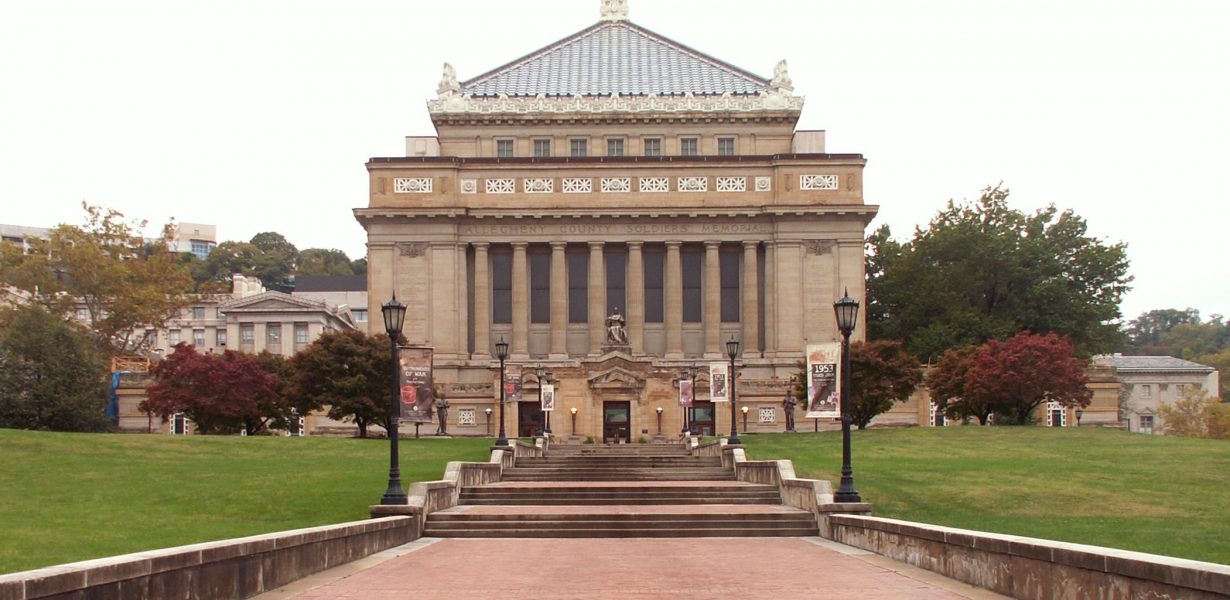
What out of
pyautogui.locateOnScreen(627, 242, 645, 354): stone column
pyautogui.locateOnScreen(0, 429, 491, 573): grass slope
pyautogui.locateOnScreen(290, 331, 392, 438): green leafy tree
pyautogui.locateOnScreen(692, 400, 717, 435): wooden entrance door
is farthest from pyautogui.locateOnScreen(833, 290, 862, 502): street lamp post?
pyautogui.locateOnScreen(627, 242, 645, 354): stone column

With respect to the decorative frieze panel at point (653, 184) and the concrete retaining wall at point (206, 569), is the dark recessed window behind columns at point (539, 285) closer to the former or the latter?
the decorative frieze panel at point (653, 184)

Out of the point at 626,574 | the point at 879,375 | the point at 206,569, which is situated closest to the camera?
the point at 206,569

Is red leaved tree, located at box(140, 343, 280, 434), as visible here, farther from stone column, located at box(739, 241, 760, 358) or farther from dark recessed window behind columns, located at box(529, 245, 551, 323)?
stone column, located at box(739, 241, 760, 358)

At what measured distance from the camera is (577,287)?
299ft

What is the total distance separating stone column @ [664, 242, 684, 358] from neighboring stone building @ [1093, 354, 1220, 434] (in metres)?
57.7

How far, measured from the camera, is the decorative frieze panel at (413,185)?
8838 centimetres

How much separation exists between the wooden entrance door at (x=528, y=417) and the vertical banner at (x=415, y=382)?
53.2m

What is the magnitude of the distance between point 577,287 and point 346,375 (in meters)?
29.3

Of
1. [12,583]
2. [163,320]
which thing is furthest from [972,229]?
[12,583]

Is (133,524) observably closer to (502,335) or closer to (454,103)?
(502,335)

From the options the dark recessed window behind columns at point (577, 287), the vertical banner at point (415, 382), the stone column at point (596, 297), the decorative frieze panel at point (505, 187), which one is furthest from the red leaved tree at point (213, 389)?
the vertical banner at point (415, 382)

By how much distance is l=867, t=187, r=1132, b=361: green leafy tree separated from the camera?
304 ft

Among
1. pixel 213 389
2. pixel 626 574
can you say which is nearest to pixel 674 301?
pixel 213 389

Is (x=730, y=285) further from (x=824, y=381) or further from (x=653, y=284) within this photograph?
(x=824, y=381)
